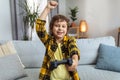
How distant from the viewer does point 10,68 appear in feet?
6.39

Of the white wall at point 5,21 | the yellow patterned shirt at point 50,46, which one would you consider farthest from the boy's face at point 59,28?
the white wall at point 5,21

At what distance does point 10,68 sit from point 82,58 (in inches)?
35.7

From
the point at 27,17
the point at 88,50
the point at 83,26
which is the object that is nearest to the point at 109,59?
the point at 88,50

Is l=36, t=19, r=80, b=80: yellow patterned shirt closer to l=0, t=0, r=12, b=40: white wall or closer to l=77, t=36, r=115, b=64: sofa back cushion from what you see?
l=77, t=36, r=115, b=64: sofa back cushion

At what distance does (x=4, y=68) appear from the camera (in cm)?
191

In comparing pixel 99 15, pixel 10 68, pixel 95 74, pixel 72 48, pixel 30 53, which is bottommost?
pixel 95 74

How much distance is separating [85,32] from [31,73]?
3.59 meters

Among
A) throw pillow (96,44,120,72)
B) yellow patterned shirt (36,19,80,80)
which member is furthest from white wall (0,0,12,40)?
yellow patterned shirt (36,19,80,80)

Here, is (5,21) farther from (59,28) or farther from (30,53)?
(59,28)

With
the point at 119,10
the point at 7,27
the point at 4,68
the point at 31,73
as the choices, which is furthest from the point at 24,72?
the point at 119,10

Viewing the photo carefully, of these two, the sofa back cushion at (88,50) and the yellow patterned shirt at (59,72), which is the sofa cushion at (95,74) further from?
the yellow patterned shirt at (59,72)

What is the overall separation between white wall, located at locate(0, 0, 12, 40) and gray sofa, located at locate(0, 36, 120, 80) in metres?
1.26

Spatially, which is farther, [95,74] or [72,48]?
[95,74]

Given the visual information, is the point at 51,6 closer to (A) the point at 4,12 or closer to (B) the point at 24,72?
(B) the point at 24,72
